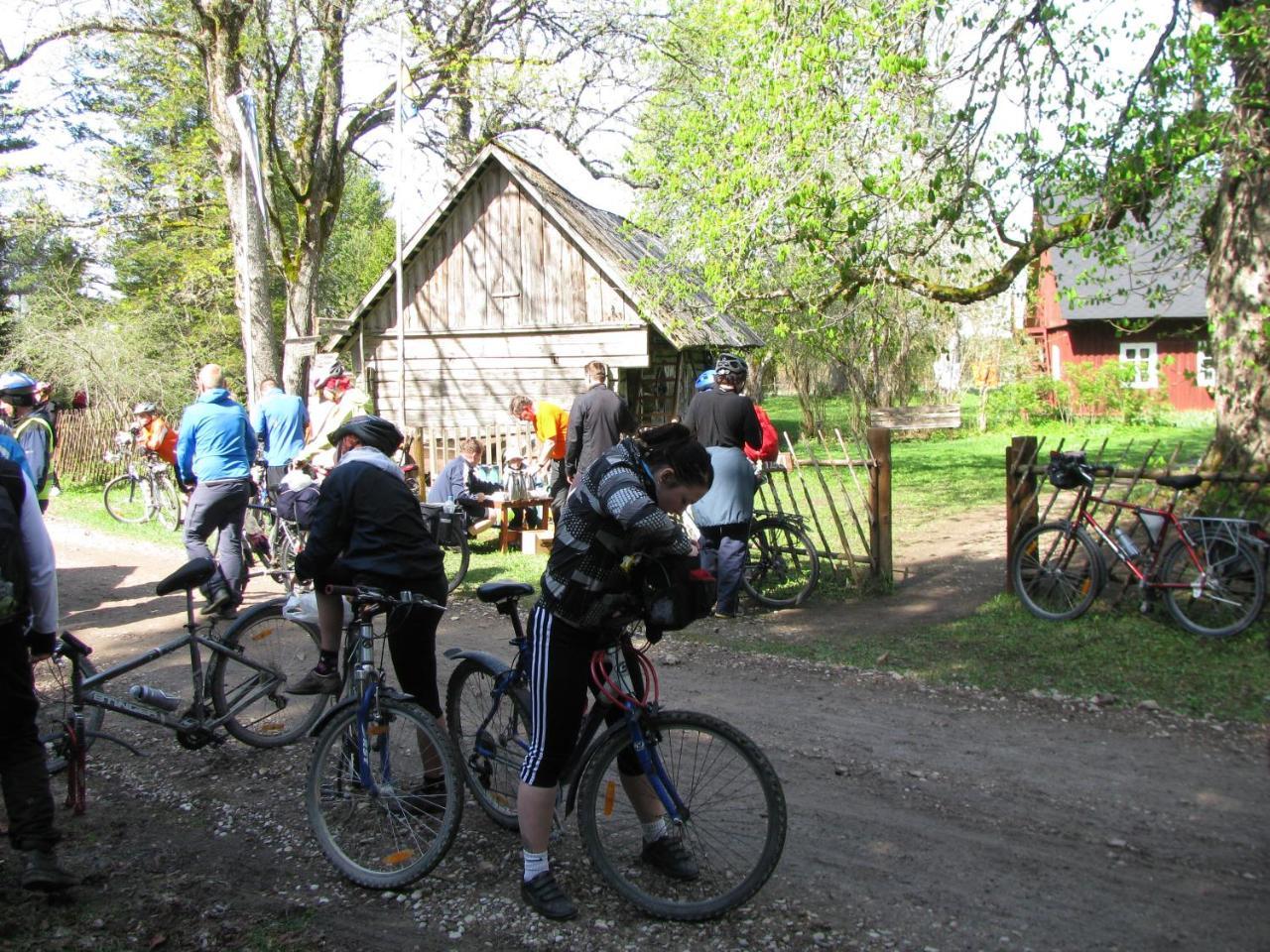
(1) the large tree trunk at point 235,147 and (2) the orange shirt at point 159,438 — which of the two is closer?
(2) the orange shirt at point 159,438

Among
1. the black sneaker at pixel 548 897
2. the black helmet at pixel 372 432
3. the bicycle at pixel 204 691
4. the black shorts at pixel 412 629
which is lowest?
the black sneaker at pixel 548 897

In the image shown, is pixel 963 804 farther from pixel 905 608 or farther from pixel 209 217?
pixel 209 217

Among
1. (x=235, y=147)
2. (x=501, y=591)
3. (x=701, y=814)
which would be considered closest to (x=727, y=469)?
(x=501, y=591)

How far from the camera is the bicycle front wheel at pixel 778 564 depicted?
8914 mm

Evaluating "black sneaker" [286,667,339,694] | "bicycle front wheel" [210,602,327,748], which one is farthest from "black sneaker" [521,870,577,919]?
"bicycle front wheel" [210,602,327,748]

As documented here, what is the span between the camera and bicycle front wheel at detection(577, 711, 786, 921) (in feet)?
11.6

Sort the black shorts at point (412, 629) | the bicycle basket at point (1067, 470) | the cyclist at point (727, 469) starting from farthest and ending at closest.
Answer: the cyclist at point (727, 469) → the bicycle basket at point (1067, 470) → the black shorts at point (412, 629)

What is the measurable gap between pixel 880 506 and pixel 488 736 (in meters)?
5.61

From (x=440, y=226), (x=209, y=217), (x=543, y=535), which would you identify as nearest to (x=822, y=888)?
(x=543, y=535)

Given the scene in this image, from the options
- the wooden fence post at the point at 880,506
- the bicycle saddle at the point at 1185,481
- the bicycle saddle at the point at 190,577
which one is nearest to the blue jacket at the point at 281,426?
the bicycle saddle at the point at 190,577

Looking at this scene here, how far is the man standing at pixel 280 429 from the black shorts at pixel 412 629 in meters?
6.16

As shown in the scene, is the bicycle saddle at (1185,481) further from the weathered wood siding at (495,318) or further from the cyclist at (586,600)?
the weathered wood siding at (495,318)

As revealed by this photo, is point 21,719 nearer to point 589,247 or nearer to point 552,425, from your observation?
point 552,425

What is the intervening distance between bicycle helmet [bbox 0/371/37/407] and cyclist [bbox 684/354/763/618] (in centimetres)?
469
